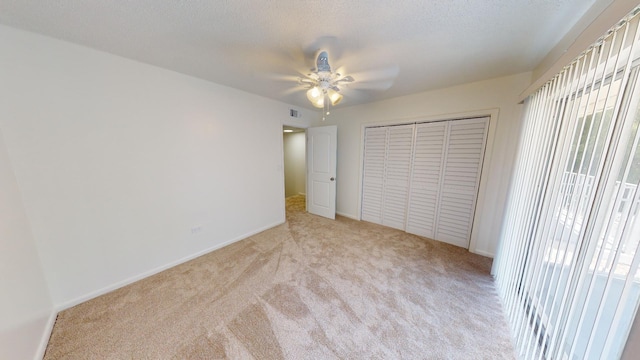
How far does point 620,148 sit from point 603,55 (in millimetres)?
532

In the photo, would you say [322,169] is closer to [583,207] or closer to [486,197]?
[486,197]

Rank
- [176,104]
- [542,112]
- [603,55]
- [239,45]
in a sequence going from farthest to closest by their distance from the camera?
1. [176,104]
2. [239,45]
3. [542,112]
4. [603,55]

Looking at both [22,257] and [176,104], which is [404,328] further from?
[176,104]

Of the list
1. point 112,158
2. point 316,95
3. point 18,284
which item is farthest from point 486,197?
point 18,284

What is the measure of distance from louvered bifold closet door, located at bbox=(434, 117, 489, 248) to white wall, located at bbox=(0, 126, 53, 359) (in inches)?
157

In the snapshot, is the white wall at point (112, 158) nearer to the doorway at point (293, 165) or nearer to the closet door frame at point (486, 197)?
the doorway at point (293, 165)

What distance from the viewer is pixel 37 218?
1.47m

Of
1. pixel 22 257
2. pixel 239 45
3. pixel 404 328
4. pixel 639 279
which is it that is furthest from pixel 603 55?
pixel 22 257

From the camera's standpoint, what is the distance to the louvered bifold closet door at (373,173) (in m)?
3.23

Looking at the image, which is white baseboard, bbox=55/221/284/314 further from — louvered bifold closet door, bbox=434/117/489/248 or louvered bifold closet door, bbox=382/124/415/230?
louvered bifold closet door, bbox=434/117/489/248

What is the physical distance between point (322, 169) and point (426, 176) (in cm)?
182

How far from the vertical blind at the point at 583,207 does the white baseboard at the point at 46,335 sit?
119 inches

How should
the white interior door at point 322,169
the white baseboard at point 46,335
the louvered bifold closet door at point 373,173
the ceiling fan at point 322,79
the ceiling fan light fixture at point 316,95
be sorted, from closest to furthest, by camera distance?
the white baseboard at point 46,335 < the ceiling fan at point 322,79 < the ceiling fan light fixture at point 316,95 < the louvered bifold closet door at point 373,173 < the white interior door at point 322,169

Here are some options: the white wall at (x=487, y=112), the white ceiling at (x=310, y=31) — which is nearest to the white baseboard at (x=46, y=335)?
the white ceiling at (x=310, y=31)
